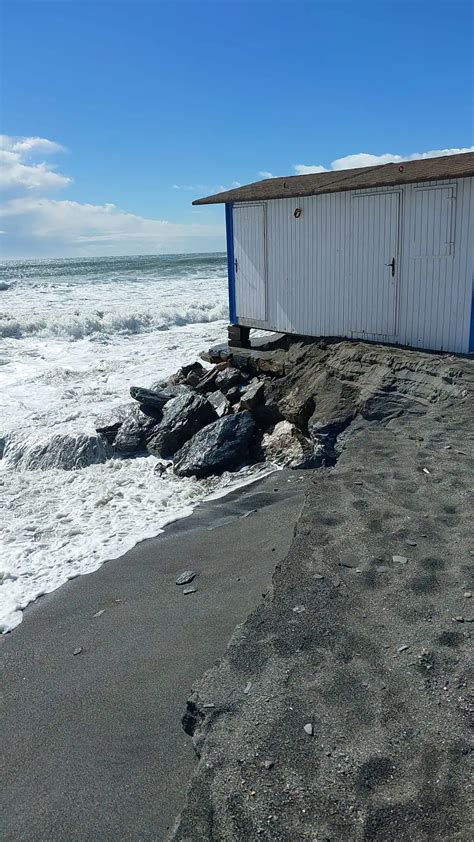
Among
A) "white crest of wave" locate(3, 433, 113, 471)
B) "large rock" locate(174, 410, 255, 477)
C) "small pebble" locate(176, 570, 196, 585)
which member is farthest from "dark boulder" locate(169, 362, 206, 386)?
"small pebble" locate(176, 570, 196, 585)

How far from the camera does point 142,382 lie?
14.0 metres

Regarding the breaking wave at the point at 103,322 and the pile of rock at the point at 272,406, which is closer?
the pile of rock at the point at 272,406

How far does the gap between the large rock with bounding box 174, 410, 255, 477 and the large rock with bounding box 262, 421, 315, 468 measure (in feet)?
1.04

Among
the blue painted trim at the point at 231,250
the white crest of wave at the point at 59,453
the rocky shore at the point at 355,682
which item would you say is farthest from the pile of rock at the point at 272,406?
the rocky shore at the point at 355,682

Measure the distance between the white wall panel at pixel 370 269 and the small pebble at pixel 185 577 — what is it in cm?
500

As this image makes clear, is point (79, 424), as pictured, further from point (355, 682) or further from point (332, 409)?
point (355, 682)

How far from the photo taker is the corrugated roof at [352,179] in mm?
8281

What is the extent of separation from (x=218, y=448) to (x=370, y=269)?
3.47 m

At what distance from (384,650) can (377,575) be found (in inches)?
30.3

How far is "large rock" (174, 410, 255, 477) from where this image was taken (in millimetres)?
8797

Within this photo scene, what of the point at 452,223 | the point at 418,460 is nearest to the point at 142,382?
the point at 452,223

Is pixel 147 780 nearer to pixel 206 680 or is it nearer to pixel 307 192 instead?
pixel 206 680

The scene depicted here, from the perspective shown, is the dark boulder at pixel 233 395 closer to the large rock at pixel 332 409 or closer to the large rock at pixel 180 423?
the large rock at pixel 180 423

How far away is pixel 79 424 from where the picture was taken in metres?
11.1
